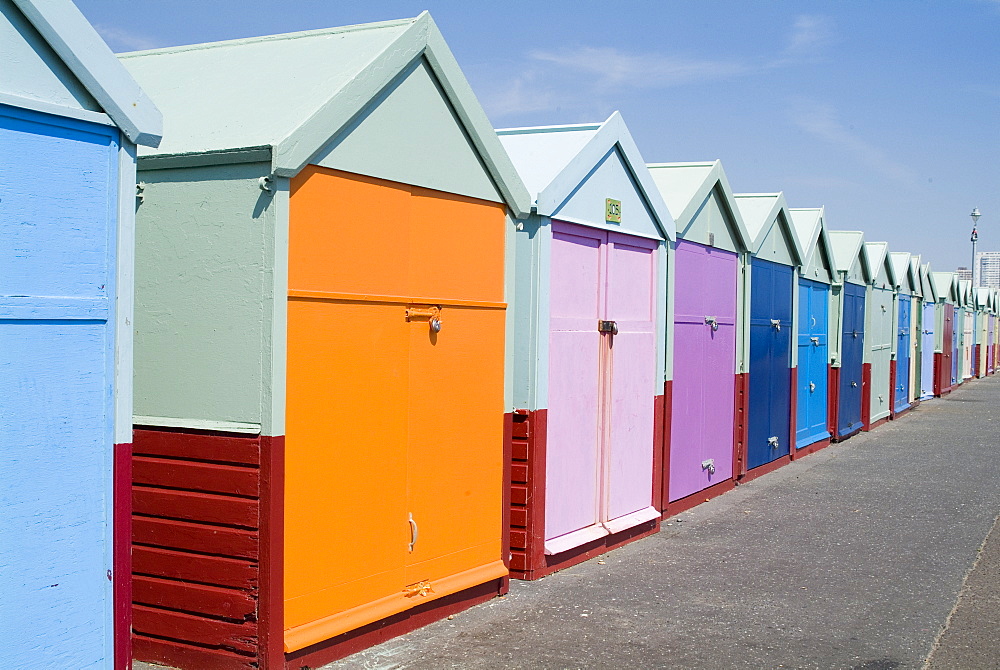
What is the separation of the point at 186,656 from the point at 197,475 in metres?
0.89

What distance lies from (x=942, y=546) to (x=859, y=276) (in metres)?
10.8

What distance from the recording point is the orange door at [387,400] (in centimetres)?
526

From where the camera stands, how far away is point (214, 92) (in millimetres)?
5770

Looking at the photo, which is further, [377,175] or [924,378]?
[924,378]

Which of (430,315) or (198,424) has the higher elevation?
(430,315)

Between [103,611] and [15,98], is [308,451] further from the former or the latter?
[15,98]

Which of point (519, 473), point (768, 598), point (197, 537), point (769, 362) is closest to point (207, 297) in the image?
point (197, 537)

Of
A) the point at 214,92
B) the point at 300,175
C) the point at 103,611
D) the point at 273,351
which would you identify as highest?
the point at 214,92

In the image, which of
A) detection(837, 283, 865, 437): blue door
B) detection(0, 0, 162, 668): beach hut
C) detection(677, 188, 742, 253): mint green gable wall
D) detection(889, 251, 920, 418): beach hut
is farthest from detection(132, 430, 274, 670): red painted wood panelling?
detection(889, 251, 920, 418): beach hut

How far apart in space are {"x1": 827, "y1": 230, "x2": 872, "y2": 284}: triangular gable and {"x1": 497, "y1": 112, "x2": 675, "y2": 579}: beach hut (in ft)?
30.9

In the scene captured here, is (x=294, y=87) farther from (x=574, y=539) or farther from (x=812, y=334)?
(x=812, y=334)

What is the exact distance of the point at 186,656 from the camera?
521 cm

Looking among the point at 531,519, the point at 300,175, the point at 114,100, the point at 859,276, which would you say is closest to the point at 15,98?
the point at 114,100

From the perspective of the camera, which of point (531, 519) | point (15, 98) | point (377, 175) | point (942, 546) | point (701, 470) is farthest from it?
point (701, 470)
